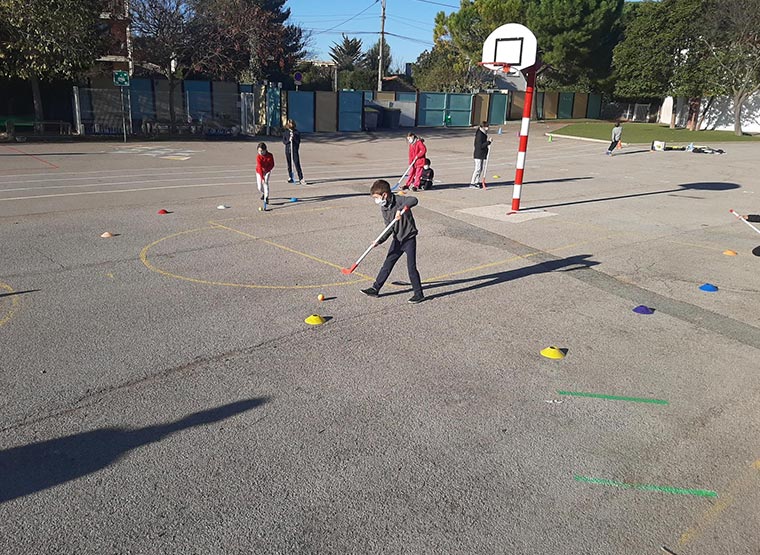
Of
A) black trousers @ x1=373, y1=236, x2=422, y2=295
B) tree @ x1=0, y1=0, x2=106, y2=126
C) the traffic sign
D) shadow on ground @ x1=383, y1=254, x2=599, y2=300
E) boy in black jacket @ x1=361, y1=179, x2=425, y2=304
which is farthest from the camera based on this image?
the traffic sign

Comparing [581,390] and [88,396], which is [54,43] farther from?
[581,390]

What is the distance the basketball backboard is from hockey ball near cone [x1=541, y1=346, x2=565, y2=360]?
8950 mm

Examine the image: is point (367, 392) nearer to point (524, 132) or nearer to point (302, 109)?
point (524, 132)

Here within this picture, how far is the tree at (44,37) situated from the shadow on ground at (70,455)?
2485cm

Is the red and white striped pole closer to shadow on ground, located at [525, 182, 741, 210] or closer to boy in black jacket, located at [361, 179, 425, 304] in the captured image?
shadow on ground, located at [525, 182, 741, 210]

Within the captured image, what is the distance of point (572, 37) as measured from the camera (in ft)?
159

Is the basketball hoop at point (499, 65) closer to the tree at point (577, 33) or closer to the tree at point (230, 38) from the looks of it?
the tree at point (230, 38)

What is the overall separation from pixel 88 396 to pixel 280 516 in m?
2.40

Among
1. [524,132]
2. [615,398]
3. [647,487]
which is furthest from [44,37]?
[647,487]

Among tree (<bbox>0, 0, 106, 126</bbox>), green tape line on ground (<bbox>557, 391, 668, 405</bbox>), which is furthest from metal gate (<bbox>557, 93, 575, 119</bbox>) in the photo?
green tape line on ground (<bbox>557, 391, 668, 405</bbox>)

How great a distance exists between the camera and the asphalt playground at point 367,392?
3.94 meters

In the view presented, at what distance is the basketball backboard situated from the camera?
13562mm

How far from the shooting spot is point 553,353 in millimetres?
6484

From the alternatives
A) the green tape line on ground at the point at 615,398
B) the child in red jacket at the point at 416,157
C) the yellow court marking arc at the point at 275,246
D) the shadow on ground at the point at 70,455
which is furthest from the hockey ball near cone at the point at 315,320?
the child in red jacket at the point at 416,157
